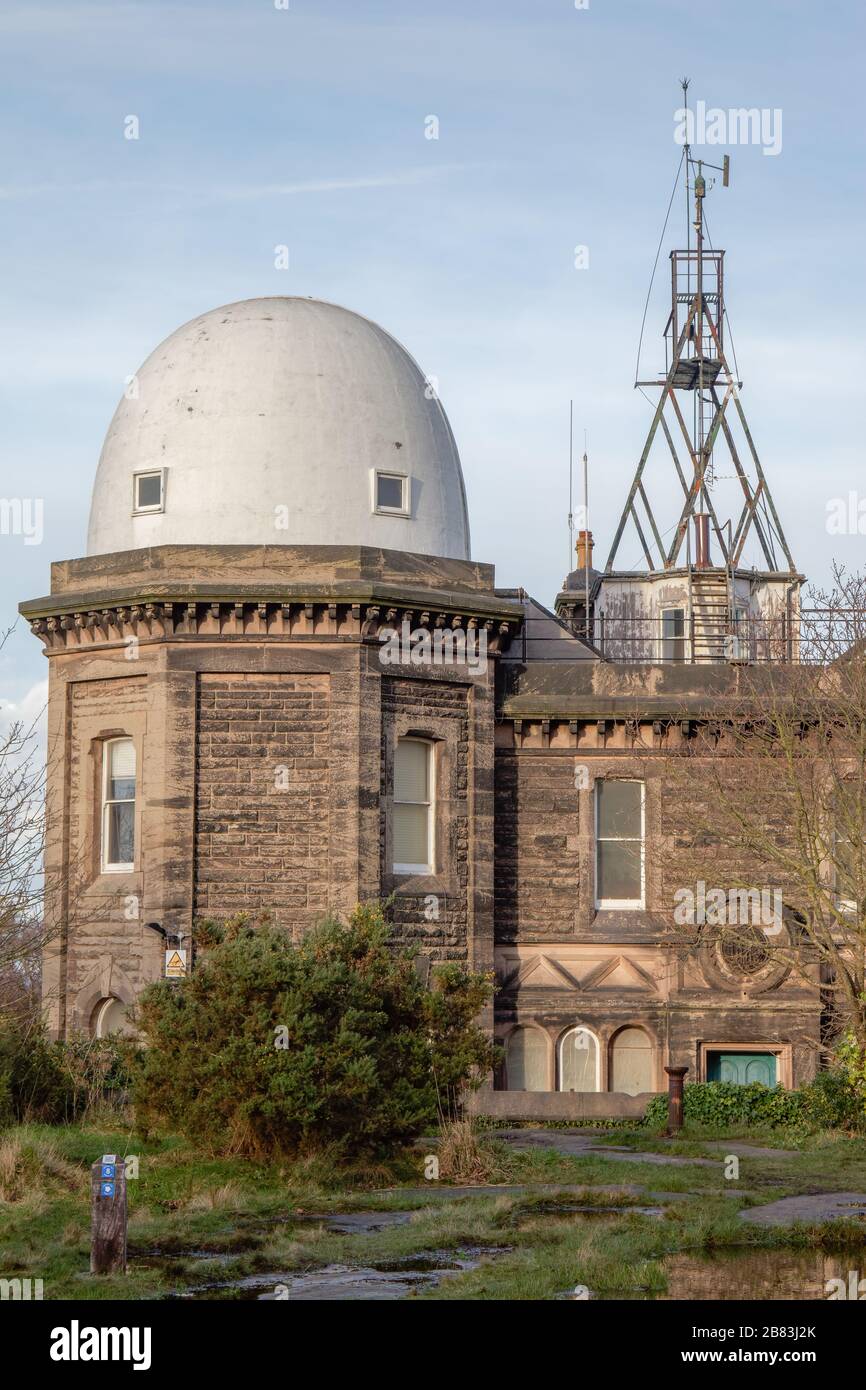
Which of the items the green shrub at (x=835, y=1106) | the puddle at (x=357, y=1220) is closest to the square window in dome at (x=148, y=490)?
the green shrub at (x=835, y=1106)

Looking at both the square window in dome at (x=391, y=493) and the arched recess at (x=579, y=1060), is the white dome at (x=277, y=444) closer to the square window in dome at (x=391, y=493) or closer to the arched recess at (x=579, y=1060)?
the square window in dome at (x=391, y=493)

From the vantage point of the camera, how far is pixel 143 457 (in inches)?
998

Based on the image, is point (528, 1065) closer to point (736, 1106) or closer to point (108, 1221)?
point (736, 1106)

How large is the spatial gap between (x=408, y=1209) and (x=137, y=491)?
13.6 meters

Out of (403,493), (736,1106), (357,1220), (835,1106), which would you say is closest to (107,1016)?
(403,493)

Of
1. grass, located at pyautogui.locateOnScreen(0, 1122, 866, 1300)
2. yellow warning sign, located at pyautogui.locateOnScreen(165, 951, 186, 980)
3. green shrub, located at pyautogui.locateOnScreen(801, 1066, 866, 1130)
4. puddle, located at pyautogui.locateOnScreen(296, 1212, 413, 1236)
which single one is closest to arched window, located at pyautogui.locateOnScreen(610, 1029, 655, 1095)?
green shrub, located at pyautogui.locateOnScreen(801, 1066, 866, 1130)

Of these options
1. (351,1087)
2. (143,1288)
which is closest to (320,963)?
(351,1087)

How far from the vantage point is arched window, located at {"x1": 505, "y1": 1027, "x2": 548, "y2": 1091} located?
25250 millimetres

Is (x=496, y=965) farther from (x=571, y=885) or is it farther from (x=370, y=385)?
(x=370, y=385)

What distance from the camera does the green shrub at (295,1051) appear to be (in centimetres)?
1595

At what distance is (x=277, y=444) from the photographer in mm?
24734

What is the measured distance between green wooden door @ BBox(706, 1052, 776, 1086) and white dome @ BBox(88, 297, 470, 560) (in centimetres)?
830

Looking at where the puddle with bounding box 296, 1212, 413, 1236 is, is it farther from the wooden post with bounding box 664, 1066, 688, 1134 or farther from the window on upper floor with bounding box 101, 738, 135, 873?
the window on upper floor with bounding box 101, 738, 135, 873

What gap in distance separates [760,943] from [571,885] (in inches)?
143
